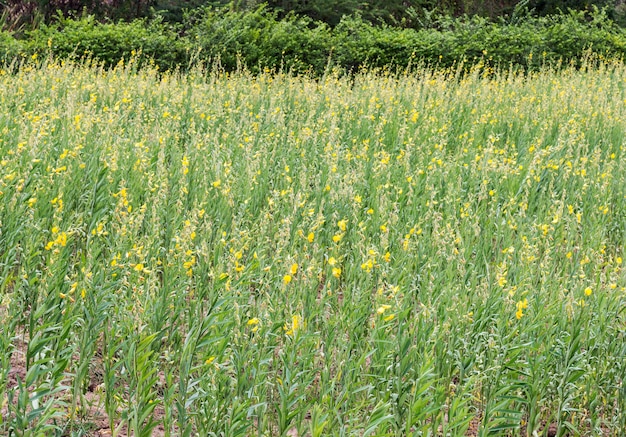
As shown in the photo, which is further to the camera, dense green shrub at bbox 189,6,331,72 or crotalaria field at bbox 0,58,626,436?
dense green shrub at bbox 189,6,331,72

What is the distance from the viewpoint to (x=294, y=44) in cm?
1332

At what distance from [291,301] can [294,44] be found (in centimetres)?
1037

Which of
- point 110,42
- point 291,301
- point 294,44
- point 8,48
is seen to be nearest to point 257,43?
point 294,44

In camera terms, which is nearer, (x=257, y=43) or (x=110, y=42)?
(x=110, y=42)

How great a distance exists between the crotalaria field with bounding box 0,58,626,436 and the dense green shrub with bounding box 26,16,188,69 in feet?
17.8

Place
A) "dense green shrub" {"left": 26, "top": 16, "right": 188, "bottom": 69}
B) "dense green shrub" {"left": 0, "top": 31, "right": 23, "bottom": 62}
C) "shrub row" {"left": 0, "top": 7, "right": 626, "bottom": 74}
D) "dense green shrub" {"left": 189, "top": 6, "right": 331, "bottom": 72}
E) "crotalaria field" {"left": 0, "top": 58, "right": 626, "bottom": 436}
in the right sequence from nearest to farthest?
1. "crotalaria field" {"left": 0, "top": 58, "right": 626, "bottom": 436}
2. "dense green shrub" {"left": 0, "top": 31, "right": 23, "bottom": 62}
3. "dense green shrub" {"left": 26, "top": 16, "right": 188, "bottom": 69}
4. "shrub row" {"left": 0, "top": 7, "right": 626, "bottom": 74}
5. "dense green shrub" {"left": 189, "top": 6, "right": 331, "bottom": 72}

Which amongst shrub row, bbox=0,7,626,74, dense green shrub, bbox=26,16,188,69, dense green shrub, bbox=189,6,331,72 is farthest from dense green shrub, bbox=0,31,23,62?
dense green shrub, bbox=189,6,331,72

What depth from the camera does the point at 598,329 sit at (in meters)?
3.58

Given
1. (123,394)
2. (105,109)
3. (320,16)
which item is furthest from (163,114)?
(320,16)

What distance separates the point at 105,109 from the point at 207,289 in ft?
13.3

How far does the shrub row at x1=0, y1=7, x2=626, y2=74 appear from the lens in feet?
39.6

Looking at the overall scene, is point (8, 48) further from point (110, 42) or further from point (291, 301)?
point (291, 301)

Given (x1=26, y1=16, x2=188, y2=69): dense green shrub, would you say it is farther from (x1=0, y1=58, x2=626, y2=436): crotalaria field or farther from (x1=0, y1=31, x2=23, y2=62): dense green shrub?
(x1=0, y1=58, x2=626, y2=436): crotalaria field

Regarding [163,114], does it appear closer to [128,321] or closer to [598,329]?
[128,321]
